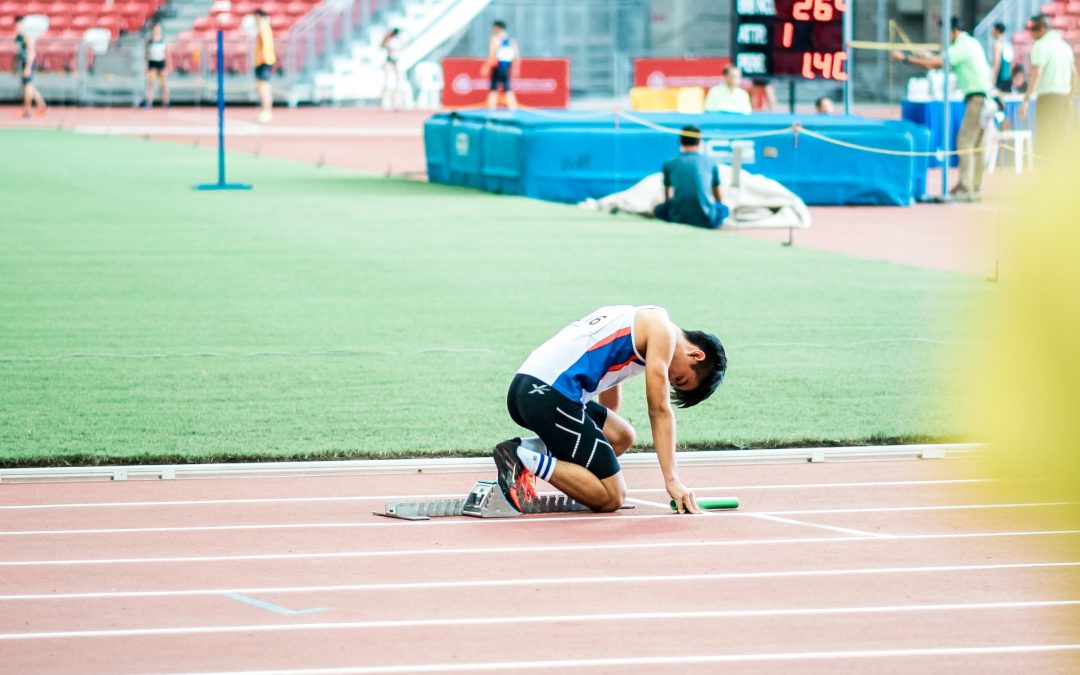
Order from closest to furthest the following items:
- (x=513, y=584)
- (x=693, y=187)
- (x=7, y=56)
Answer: (x=513, y=584) < (x=693, y=187) < (x=7, y=56)

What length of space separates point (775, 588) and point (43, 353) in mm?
6619

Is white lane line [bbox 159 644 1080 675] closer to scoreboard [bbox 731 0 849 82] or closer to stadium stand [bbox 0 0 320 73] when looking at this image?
scoreboard [bbox 731 0 849 82]

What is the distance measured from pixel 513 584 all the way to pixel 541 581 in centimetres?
11

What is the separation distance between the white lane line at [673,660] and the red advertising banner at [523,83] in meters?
41.0


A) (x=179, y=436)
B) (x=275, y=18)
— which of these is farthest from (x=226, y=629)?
(x=275, y=18)

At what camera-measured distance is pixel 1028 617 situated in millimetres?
5398

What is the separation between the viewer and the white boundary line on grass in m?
7.68

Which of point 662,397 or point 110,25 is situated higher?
point 110,25

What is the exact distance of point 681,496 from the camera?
6672 millimetres

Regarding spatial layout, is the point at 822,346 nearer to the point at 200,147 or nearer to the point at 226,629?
the point at 226,629

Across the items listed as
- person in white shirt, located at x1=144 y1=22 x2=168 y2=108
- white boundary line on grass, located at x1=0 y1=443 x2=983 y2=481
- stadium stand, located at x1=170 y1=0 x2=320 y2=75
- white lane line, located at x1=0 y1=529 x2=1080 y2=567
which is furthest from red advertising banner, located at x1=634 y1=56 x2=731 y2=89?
white lane line, located at x1=0 y1=529 x2=1080 y2=567

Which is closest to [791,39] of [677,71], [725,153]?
[725,153]

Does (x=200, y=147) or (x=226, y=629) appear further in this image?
(x=200, y=147)

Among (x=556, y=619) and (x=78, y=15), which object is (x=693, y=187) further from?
(x=78, y=15)
